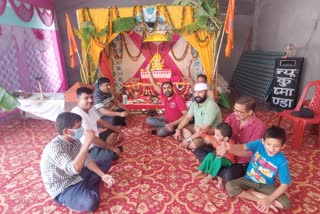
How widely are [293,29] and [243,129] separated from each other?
4.06 meters

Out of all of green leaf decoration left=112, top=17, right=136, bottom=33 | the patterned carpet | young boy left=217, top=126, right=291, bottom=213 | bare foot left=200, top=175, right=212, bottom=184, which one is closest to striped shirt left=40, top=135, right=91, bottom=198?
the patterned carpet

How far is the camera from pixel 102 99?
12.8 feet

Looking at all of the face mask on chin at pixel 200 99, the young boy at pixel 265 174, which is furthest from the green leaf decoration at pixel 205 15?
the young boy at pixel 265 174

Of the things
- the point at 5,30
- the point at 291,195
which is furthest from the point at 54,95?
the point at 291,195

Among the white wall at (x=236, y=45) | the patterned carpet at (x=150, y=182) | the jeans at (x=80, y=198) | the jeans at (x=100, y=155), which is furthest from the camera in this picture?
the white wall at (x=236, y=45)

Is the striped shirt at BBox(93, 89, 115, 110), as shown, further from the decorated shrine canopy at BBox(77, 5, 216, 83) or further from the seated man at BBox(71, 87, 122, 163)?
the decorated shrine canopy at BBox(77, 5, 216, 83)

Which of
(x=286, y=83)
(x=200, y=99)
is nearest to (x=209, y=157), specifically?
(x=200, y=99)

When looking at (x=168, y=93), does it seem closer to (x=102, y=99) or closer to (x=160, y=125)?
(x=160, y=125)

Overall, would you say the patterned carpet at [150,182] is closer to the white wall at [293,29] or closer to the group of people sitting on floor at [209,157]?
the group of people sitting on floor at [209,157]

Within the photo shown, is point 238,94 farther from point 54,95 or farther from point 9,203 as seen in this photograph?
point 9,203

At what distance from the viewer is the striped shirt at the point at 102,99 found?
3780mm

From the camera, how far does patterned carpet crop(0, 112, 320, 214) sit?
7.49 ft

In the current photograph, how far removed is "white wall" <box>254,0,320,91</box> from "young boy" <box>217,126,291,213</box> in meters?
3.38

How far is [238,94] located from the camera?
257 inches
